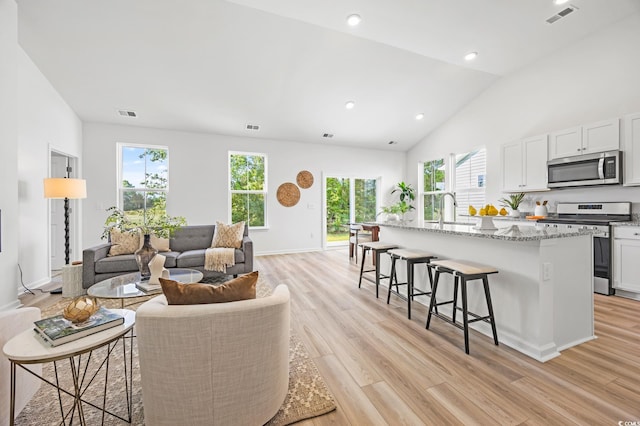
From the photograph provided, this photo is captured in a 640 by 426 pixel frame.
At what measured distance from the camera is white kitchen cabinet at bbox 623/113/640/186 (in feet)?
11.0

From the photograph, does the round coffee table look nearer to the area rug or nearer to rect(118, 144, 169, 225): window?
the area rug

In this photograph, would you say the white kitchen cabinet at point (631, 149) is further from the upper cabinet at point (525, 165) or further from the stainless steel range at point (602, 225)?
the upper cabinet at point (525, 165)

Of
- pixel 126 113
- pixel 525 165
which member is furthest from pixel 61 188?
pixel 525 165

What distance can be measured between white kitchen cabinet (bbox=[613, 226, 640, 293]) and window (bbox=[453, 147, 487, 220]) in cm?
235

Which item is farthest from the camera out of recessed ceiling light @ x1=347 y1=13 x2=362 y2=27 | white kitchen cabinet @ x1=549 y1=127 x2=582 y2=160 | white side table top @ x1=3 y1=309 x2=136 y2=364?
white kitchen cabinet @ x1=549 y1=127 x2=582 y2=160

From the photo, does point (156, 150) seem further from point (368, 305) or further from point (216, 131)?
point (368, 305)

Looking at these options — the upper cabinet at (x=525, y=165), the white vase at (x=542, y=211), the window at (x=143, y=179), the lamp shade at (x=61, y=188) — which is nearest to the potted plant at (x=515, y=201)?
the upper cabinet at (x=525, y=165)

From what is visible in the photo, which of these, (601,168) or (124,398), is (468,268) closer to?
(124,398)

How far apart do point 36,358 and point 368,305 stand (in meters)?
2.69

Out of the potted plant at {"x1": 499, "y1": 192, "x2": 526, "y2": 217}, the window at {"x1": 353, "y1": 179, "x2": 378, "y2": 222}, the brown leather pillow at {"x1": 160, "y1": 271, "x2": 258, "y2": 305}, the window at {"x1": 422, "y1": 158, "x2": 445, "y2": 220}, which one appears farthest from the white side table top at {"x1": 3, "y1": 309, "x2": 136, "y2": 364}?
the window at {"x1": 422, "y1": 158, "x2": 445, "y2": 220}

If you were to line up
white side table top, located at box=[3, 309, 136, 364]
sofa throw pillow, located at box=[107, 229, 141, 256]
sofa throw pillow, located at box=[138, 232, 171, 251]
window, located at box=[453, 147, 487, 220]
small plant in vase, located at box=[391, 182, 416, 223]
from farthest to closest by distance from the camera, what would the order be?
1. small plant in vase, located at box=[391, 182, 416, 223]
2. window, located at box=[453, 147, 487, 220]
3. sofa throw pillow, located at box=[138, 232, 171, 251]
4. sofa throw pillow, located at box=[107, 229, 141, 256]
5. white side table top, located at box=[3, 309, 136, 364]

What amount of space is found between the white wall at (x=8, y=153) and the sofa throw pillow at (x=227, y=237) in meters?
2.17

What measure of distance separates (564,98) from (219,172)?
Answer: 6.28 m

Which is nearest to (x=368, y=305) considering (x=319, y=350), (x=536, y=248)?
(x=319, y=350)
